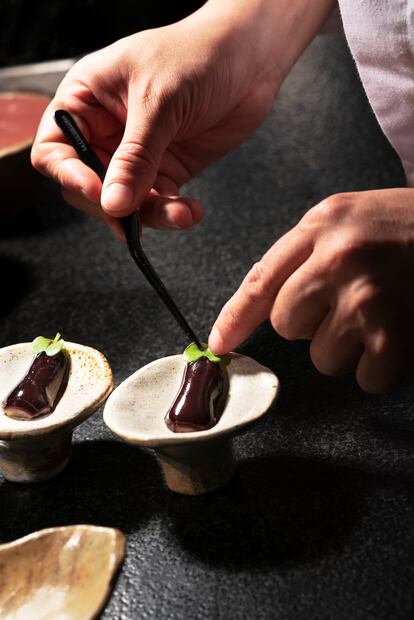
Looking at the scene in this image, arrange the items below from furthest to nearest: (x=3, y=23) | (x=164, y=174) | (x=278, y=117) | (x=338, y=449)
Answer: (x=3, y=23), (x=278, y=117), (x=164, y=174), (x=338, y=449)

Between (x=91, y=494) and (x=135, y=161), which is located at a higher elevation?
(x=135, y=161)

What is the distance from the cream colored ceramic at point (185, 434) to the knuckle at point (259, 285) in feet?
0.28

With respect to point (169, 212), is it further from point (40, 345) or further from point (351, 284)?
→ point (351, 284)

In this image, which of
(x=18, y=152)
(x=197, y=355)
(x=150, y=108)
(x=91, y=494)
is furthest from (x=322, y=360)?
(x=18, y=152)

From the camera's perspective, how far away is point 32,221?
186 centimetres

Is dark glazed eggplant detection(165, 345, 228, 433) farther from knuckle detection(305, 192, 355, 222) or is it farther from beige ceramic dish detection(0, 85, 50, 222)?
beige ceramic dish detection(0, 85, 50, 222)

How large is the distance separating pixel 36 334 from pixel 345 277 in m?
0.61

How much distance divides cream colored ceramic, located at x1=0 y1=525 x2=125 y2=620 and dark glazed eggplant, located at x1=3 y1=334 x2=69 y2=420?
0.21 meters

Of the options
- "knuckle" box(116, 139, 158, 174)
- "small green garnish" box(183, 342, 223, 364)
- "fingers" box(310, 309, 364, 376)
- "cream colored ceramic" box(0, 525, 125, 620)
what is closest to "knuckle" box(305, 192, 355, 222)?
"fingers" box(310, 309, 364, 376)

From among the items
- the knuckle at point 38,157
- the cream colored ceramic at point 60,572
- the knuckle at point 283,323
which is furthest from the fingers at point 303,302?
the knuckle at point 38,157

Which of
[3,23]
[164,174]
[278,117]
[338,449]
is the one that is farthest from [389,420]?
[3,23]

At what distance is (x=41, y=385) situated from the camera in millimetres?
1109

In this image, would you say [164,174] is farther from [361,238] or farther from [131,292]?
[361,238]

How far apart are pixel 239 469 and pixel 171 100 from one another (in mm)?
615
